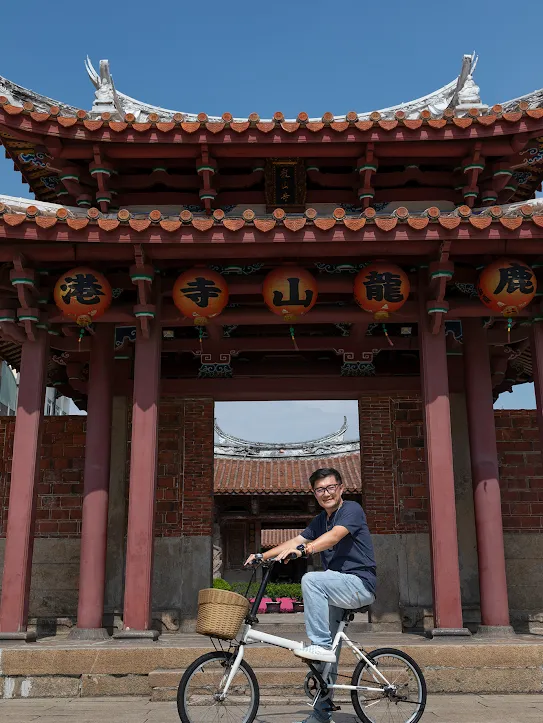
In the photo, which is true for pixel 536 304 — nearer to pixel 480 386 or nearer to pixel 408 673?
pixel 480 386

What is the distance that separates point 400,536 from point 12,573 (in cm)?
511

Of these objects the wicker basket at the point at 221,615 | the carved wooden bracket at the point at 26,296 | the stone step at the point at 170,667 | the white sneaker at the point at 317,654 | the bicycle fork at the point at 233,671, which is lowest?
the stone step at the point at 170,667

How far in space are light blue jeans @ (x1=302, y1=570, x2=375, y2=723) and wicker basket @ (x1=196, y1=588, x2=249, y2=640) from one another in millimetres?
424

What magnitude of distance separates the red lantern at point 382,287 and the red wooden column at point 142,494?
233 cm

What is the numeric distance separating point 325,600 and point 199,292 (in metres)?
4.18

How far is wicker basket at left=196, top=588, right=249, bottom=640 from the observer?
4.06 metres

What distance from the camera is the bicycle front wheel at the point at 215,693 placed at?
417cm

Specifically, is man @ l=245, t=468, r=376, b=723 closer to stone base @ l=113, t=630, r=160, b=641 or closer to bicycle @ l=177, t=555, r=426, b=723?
bicycle @ l=177, t=555, r=426, b=723

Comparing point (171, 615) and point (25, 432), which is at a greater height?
point (25, 432)

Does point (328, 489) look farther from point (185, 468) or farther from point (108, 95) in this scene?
point (108, 95)

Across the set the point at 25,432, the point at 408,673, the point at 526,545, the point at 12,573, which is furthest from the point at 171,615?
the point at 408,673

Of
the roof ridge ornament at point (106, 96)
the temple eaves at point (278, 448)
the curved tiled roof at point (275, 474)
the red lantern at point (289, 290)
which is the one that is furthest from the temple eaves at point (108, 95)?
the temple eaves at point (278, 448)

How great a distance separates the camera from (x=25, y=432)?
756cm

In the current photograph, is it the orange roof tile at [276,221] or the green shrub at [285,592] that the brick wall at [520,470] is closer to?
the orange roof tile at [276,221]
